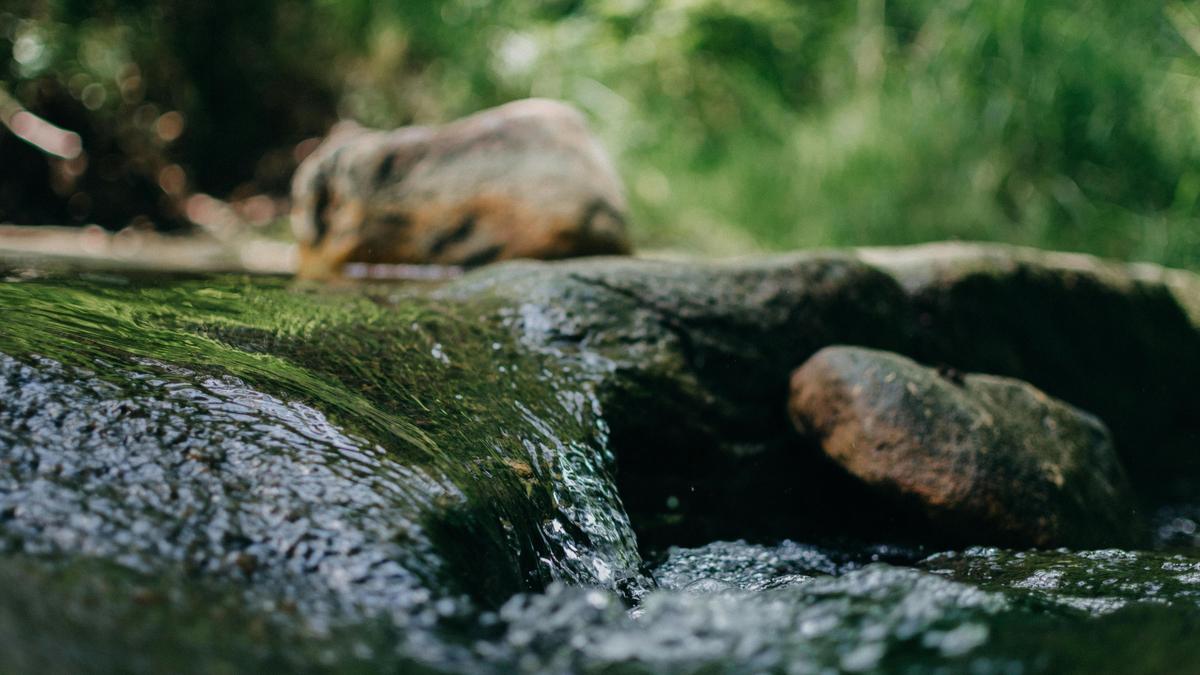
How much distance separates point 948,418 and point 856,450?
0.28 metres

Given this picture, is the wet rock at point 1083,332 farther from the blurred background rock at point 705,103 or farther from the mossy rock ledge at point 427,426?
the blurred background rock at point 705,103

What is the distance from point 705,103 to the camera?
7.64 metres

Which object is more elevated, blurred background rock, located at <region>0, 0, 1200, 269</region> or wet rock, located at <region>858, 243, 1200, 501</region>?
blurred background rock, located at <region>0, 0, 1200, 269</region>

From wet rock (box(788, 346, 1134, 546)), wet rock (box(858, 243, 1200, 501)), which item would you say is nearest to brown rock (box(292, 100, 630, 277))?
wet rock (box(858, 243, 1200, 501))

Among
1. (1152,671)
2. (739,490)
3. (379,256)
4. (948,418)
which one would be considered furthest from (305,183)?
(1152,671)

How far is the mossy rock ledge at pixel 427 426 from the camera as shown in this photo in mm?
1255

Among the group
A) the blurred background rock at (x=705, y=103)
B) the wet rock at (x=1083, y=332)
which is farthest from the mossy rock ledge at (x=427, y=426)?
the blurred background rock at (x=705, y=103)

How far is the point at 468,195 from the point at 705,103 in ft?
12.6

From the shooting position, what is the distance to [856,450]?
2.54m

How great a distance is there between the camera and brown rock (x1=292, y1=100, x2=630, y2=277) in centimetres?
421

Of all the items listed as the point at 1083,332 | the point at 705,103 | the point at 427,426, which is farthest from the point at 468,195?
the point at 705,103

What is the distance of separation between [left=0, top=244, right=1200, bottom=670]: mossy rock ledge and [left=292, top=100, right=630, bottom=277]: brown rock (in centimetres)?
122

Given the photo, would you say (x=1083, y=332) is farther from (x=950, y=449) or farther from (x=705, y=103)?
(x=705, y=103)

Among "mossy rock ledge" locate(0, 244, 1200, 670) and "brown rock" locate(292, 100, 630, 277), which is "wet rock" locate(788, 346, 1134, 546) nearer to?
"mossy rock ledge" locate(0, 244, 1200, 670)
